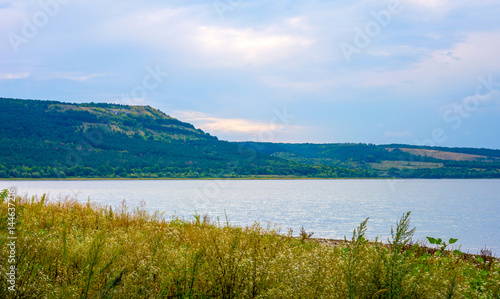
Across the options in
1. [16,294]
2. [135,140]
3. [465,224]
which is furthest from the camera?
[135,140]

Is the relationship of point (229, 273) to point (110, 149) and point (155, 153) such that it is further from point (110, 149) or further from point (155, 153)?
point (155, 153)

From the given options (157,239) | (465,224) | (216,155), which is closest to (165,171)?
(216,155)

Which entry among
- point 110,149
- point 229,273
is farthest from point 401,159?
point 229,273

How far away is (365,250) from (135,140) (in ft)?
468

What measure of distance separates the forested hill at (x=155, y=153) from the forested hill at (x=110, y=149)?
27 centimetres

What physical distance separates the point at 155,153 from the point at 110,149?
15.8 metres

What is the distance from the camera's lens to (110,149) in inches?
4963

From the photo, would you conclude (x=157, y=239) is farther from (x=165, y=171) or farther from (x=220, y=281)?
(x=165, y=171)

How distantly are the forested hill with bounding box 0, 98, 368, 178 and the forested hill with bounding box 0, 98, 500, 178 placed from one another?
27 cm

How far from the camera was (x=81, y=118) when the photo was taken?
142750mm

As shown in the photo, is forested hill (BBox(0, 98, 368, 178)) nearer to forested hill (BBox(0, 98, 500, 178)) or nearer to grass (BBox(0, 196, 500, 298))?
forested hill (BBox(0, 98, 500, 178))

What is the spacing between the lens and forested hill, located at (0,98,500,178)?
113 m

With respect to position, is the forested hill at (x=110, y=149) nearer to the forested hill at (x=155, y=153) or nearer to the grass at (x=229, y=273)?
the forested hill at (x=155, y=153)

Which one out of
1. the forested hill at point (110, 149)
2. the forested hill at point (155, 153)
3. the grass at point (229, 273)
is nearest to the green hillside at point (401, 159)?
the forested hill at point (155, 153)
